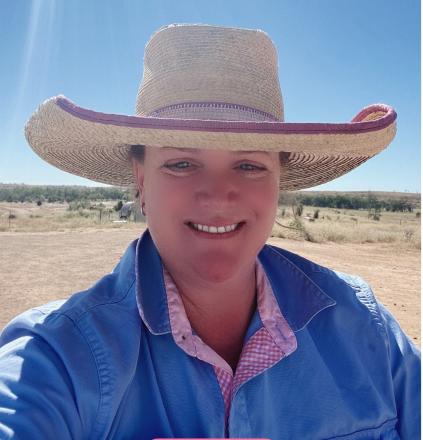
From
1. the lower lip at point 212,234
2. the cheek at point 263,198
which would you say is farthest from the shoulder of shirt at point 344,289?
the lower lip at point 212,234

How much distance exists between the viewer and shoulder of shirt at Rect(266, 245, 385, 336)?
177 centimetres

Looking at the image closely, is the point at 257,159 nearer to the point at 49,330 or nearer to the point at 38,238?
the point at 49,330

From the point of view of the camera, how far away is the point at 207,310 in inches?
67.9

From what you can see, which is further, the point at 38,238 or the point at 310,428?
the point at 38,238

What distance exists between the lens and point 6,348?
3.91 ft

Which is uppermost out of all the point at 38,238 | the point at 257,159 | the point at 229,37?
the point at 229,37

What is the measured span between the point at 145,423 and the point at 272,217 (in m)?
0.85

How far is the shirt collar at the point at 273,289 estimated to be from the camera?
4.77 feet

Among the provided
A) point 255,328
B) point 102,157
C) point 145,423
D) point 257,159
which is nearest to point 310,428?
point 255,328

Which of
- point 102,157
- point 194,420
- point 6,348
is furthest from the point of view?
point 102,157

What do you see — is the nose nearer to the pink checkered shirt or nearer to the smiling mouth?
the smiling mouth

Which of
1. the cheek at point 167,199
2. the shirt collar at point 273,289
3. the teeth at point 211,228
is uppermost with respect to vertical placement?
the cheek at point 167,199

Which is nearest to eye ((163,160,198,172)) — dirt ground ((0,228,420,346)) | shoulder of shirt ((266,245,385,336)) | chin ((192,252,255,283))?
chin ((192,252,255,283))

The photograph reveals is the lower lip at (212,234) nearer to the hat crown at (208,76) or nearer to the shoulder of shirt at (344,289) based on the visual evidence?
the hat crown at (208,76)
